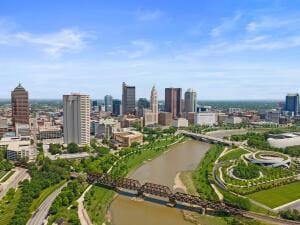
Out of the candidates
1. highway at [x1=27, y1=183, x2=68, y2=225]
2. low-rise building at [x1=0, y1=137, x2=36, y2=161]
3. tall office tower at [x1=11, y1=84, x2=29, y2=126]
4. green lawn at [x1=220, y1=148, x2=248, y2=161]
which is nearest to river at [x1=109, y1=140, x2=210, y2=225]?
green lawn at [x1=220, y1=148, x2=248, y2=161]

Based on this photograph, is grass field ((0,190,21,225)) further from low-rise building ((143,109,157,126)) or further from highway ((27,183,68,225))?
low-rise building ((143,109,157,126))

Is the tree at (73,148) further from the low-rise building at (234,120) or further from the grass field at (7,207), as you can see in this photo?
the low-rise building at (234,120)

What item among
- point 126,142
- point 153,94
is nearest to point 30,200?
point 126,142

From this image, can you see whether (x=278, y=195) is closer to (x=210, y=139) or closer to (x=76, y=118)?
(x=76, y=118)

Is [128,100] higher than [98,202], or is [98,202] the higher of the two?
[128,100]

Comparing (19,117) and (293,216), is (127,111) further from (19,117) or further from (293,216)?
(293,216)

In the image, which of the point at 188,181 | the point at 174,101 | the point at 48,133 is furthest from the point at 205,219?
the point at 174,101

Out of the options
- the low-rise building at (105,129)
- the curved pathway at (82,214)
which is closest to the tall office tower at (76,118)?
the low-rise building at (105,129)
